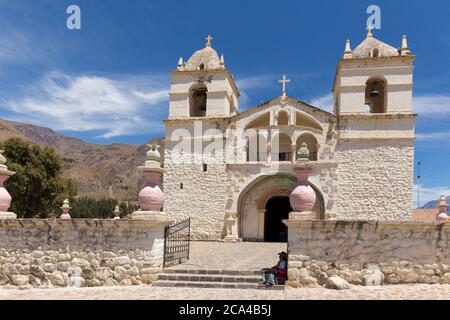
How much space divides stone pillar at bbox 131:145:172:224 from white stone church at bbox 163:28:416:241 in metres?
10.9

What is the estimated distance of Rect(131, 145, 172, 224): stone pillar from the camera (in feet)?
28.4

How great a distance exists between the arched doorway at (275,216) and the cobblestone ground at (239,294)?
1276 centimetres

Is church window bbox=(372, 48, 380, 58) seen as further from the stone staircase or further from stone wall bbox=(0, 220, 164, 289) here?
stone wall bbox=(0, 220, 164, 289)

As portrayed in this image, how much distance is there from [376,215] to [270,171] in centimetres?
546

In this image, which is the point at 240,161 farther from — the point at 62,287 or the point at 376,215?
the point at 62,287

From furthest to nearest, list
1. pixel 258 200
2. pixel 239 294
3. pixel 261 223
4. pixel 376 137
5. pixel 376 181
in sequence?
1. pixel 258 200
2. pixel 261 223
3. pixel 376 137
4. pixel 376 181
5. pixel 239 294

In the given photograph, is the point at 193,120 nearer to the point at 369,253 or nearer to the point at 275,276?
the point at 275,276

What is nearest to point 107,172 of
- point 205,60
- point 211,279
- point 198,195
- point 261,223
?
point 205,60

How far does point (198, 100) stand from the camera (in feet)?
73.2

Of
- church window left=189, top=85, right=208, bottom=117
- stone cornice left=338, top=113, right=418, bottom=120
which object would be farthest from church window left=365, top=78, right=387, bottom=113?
church window left=189, top=85, right=208, bottom=117

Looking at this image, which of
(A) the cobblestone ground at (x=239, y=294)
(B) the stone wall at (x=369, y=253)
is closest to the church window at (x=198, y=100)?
(B) the stone wall at (x=369, y=253)

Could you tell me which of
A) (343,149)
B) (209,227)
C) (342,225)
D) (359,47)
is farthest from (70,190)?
(342,225)

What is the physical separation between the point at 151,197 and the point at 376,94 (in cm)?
1455

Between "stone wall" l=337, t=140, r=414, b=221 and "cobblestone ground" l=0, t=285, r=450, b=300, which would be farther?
"stone wall" l=337, t=140, r=414, b=221
